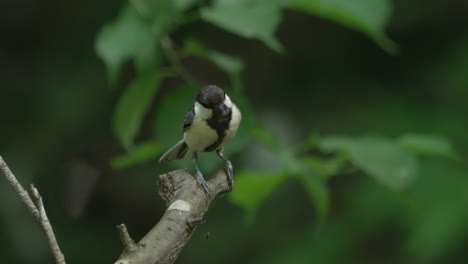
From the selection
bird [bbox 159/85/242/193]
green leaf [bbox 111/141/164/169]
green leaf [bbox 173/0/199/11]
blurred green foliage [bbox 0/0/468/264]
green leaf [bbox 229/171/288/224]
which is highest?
blurred green foliage [bbox 0/0/468/264]

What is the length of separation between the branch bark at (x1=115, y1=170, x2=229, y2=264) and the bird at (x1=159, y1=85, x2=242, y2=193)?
31 mm

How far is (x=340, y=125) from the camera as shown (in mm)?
4461

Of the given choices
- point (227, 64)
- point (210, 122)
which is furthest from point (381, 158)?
point (210, 122)

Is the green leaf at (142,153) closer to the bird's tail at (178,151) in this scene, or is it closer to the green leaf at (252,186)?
the green leaf at (252,186)

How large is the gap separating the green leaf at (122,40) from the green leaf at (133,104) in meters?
0.07

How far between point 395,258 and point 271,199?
0.79 m

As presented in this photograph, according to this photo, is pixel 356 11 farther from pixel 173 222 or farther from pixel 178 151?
pixel 173 222

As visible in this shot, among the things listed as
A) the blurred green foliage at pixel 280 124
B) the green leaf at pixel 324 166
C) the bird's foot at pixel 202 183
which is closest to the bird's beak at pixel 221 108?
the bird's foot at pixel 202 183

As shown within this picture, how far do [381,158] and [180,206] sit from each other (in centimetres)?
116

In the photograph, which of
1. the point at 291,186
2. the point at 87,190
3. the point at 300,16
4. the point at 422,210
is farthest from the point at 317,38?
the point at 87,190

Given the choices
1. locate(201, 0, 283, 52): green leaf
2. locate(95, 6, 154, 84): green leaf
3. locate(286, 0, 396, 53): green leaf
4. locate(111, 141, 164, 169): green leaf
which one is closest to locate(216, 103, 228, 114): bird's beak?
locate(201, 0, 283, 52): green leaf

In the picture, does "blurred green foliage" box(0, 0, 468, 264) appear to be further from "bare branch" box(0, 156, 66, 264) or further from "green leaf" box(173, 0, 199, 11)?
"bare branch" box(0, 156, 66, 264)

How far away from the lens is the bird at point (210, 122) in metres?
1.39

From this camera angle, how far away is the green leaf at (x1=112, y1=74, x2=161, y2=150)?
7.20ft
